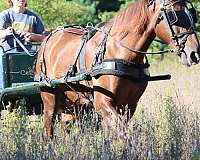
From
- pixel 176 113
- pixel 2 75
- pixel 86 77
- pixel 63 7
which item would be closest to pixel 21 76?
pixel 2 75

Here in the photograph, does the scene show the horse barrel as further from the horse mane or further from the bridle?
the bridle

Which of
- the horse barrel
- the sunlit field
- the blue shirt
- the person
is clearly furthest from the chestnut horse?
the blue shirt

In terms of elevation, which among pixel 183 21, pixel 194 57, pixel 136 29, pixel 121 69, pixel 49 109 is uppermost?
pixel 183 21

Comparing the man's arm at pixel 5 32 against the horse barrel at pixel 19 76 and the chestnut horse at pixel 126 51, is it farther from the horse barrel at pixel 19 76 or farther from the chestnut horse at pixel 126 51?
the chestnut horse at pixel 126 51

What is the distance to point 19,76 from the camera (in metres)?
9.12

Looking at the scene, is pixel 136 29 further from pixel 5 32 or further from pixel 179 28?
pixel 5 32

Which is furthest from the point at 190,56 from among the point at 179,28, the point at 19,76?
the point at 19,76

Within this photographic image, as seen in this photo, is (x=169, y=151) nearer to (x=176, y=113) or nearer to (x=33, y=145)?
(x=176, y=113)

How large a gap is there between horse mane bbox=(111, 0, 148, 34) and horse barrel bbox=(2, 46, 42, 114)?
6.04ft

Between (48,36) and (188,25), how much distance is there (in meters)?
2.42

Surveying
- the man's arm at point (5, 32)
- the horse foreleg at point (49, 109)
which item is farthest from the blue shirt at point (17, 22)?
the horse foreleg at point (49, 109)

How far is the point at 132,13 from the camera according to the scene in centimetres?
732

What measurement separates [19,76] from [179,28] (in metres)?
2.80

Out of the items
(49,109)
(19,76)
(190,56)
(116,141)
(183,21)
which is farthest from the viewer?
(19,76)
